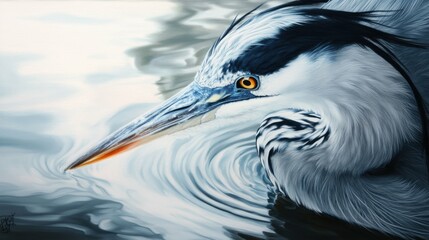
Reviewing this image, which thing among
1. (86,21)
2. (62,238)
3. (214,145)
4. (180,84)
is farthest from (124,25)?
(62,238)

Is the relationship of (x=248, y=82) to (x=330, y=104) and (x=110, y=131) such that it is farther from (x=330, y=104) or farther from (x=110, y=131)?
(x=110, y=131)

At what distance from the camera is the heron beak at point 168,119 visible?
4.16ft

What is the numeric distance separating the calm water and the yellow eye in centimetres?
16

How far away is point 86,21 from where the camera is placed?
58.3 inches

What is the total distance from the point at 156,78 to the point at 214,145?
0.66 ft

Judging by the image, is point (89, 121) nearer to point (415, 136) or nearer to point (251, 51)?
point (251, 51)

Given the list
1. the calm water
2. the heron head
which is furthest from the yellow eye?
the calm water
